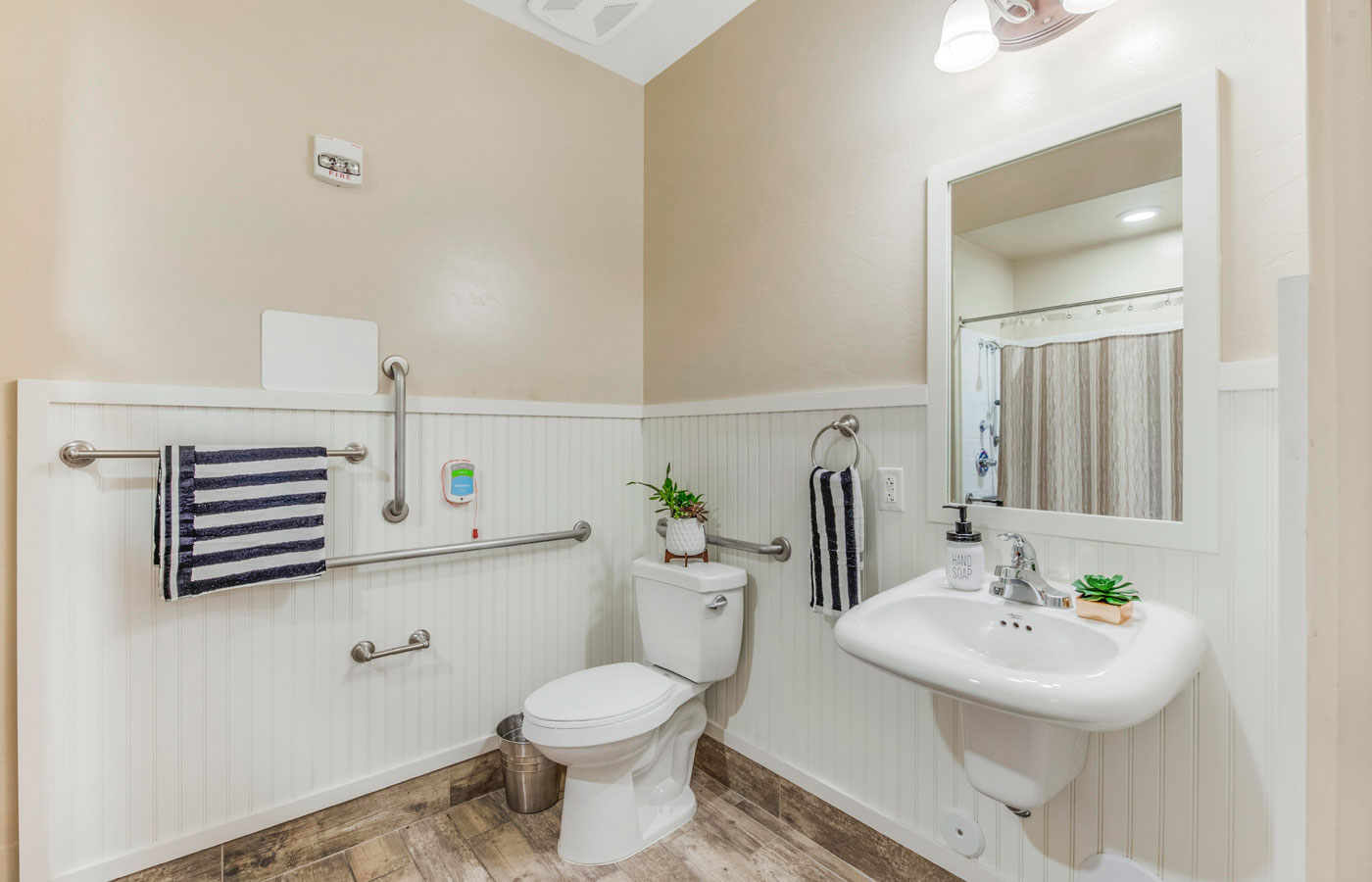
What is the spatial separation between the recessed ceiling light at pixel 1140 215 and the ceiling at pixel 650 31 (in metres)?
1.34

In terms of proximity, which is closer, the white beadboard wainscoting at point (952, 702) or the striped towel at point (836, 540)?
the white beadboard wainscoting at point (952, 702)

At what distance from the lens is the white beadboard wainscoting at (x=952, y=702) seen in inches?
42.0

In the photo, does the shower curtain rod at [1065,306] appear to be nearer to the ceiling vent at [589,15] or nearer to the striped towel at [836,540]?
the striped towel at [836,540]

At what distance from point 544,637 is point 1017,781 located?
144 centimetres

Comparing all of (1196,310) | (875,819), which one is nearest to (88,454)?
(875,819)

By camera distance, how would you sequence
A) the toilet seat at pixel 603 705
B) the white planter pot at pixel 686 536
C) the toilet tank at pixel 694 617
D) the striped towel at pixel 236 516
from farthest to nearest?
1. the white planter pot at pixel 686 536
2. the toilet tank at pixel 694 617
3. the toilet seat at pixel 603 705
4. the striped towel at pixel 236 516

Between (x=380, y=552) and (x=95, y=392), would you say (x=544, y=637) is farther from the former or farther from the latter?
(x=95, y=392)

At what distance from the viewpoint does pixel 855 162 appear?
167cm

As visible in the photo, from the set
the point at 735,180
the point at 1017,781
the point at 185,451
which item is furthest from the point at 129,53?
the point at 1017,781

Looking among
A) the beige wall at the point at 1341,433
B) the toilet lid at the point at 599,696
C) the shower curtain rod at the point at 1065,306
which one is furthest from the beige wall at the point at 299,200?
the beige wall at the point at 1341,433

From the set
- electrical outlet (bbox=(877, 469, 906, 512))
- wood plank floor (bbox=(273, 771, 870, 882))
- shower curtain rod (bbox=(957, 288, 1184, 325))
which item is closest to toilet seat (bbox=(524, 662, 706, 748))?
wood plank floor (bbox=(273, 771, 870, 882))

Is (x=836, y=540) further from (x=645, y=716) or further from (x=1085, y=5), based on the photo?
(x=1085, y=5)

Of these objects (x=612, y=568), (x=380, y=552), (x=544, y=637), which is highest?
(x=380, y=552)

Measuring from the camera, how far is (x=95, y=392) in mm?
1396
